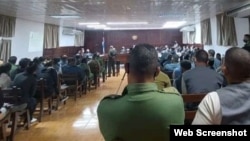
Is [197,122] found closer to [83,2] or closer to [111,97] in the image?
[111,97]

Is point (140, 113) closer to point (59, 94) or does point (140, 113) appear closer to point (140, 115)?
point (140, 115)

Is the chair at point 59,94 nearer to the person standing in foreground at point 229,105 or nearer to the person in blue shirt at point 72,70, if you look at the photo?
the person in blue shirt at point 72,70

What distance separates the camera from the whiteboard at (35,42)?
11.1 metres

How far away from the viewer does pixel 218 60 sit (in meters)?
6.39

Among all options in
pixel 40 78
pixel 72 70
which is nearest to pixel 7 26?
pixel 72 70

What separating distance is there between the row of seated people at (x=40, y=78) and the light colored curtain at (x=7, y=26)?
6.10 feet

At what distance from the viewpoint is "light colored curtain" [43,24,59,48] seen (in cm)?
1262

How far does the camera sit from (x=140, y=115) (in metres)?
1.28

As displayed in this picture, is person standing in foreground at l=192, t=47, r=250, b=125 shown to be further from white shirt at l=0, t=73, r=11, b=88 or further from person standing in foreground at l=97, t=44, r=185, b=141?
white shirt at l=0, t=73, r=11, b=88

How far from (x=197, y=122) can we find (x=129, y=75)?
38cm

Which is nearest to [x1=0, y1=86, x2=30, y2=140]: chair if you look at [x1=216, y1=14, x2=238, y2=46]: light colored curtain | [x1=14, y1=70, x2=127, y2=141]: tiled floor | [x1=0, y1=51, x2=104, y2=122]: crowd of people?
[x1=0, y1=51, x2=104, y2=122]: crowd of people

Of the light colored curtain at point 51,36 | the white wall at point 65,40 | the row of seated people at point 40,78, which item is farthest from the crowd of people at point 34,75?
the white wall at point 65,40

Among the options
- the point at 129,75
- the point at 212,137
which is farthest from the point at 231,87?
the point at 129,75

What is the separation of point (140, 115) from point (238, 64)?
0.55m
